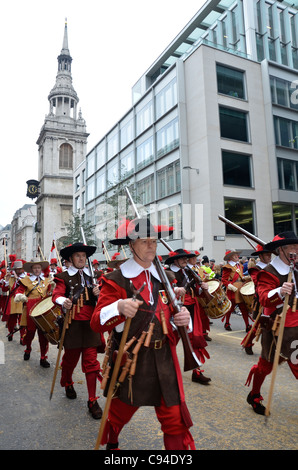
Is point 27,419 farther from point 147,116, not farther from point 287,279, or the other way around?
point 147,116

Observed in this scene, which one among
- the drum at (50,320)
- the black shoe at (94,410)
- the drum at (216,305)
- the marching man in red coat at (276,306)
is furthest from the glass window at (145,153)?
the black shoe at (94,410)

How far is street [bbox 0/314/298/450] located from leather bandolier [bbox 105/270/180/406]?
1.00m

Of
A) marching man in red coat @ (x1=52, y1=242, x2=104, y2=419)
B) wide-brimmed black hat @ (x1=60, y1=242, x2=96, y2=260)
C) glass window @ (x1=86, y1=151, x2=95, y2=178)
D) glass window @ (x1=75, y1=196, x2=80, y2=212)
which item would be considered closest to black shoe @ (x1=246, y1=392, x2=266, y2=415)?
marching man in red coat @ (x1=52, y1=242, x2=104, y2=419)

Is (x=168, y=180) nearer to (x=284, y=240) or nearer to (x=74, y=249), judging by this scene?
(x=74, y=249)

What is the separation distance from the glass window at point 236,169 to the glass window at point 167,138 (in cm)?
419

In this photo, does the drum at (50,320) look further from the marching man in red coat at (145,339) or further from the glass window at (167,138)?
the glass window at (167,138)

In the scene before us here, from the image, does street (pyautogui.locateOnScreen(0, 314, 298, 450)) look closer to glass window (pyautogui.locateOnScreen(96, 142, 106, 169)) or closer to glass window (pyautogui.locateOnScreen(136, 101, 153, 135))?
glass window (pyautogui.locateOnScreen(136, 101, 153, 135))

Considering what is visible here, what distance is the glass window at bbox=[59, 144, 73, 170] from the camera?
7419cm

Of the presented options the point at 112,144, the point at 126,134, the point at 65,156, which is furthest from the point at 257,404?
the point at 65,156

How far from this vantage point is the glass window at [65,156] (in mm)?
74188

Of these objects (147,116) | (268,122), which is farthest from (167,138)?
(268,122)

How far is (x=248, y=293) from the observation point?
802 centimetres

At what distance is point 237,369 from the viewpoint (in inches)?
226

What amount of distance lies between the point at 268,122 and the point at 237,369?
24457 mm
